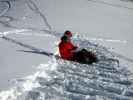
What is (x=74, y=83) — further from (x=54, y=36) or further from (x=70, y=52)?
(x=54, y=36)

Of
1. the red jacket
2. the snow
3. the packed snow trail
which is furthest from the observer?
the red jacket

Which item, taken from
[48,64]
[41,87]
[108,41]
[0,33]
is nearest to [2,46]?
[0,33]

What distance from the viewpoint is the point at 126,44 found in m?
8.10

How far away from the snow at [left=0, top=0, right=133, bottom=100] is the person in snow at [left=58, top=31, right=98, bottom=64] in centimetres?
21

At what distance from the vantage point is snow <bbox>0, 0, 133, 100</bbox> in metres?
5.65

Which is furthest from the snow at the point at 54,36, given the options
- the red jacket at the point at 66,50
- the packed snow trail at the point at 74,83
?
the red jacket at the point at 66,50

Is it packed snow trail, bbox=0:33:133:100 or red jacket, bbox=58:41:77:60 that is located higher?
red jacket, bbox=58:41:77:60

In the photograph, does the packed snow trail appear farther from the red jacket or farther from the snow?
the red jacket

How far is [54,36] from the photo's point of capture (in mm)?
8250

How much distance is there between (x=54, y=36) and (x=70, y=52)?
1.72m

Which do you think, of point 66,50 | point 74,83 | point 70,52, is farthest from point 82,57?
point 74,83

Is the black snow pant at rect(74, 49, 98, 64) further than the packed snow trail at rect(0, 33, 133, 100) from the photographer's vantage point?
Yes

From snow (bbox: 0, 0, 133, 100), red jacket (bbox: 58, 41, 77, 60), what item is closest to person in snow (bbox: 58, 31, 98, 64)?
red jacket (bbox: 58, 41, 77, 60)

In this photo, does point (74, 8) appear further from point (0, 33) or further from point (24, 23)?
point (0, 33)
